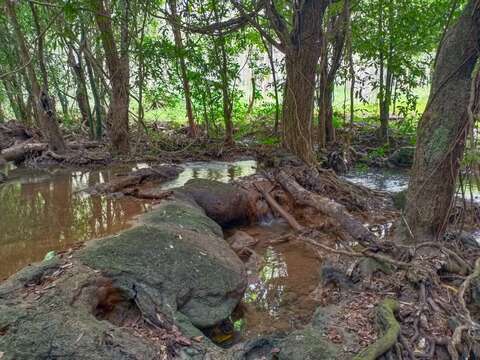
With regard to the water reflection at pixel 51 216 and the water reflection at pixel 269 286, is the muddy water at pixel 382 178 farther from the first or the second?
the water reflection at pixel 51 216

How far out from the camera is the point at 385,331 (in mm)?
3043

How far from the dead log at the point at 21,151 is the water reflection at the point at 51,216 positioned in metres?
2.34

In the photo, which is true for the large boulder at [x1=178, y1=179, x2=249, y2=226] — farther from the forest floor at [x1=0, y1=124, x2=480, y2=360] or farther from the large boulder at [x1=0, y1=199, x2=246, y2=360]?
the large boulder at [x1=0, y1=199, x2=246, y2=360]

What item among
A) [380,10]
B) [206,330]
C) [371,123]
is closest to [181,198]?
[206,330]

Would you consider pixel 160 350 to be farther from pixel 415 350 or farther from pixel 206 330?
pixel 415 350

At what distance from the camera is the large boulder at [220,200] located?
6.17 meters

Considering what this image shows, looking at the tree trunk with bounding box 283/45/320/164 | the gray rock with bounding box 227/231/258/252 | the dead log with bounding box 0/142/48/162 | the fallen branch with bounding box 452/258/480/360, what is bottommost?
the gray rock with bounding box 227/231/258/252

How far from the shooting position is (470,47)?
369cm

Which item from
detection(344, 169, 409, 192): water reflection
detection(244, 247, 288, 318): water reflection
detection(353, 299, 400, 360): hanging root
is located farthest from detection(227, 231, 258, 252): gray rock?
detection(344, 169, 409, 192): water reflection

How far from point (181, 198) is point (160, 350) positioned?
10.5ft

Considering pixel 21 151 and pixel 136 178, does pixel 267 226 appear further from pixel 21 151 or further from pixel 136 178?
pixel 21 151

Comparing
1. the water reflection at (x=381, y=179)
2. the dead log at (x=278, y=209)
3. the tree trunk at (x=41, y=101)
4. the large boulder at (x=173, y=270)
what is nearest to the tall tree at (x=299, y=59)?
the dead log at (x=278, y=209)

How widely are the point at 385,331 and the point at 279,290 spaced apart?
1.51m

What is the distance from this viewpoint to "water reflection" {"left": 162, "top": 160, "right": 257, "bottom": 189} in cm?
817
